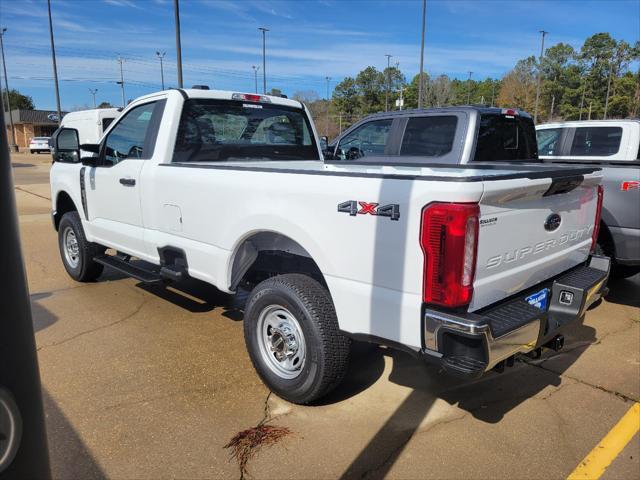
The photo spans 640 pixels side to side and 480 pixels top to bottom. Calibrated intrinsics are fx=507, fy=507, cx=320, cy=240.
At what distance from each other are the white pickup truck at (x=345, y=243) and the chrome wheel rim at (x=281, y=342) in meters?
0.01

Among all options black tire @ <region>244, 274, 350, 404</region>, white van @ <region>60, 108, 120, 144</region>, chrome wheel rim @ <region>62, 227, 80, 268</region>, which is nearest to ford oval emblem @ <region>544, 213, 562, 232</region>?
black tire @ <region>244, 274, 350, 404</region>

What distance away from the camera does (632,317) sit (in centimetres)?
536

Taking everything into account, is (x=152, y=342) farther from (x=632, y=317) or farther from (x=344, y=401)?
(x=632, y=317)

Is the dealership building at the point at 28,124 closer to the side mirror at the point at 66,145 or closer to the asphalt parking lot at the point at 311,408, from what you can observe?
the side mirror at the point at 66,145

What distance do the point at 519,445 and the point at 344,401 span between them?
3.74ft

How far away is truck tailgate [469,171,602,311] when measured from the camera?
8.65 ft

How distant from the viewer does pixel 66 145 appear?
5609 mm

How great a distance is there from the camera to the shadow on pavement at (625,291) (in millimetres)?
5914

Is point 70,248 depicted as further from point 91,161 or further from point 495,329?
point 495,329

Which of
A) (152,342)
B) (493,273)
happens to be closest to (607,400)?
(493,273)

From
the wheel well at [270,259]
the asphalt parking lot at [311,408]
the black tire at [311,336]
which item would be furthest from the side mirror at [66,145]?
the black tire at [311,336]

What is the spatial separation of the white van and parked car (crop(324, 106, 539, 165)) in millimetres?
11777

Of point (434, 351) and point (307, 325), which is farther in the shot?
point (307, 325)

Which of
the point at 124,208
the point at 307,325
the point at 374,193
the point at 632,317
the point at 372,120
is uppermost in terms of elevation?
the point at 372,120
